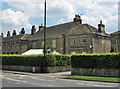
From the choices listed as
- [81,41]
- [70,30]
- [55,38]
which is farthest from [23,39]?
[81,41]

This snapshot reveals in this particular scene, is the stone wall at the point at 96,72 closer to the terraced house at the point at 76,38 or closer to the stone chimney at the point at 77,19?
the terraced house at the point at 76,38

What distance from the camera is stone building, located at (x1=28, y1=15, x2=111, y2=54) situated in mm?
34250

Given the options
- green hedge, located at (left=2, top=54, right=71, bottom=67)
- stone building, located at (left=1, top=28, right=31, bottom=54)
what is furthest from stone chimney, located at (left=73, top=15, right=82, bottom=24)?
stone building, located at (left=1, top=28, right=31, bottom=54)

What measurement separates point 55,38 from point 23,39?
521 inches

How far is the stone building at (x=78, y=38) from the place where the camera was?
34250 millimetres

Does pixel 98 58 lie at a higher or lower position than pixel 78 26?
lower

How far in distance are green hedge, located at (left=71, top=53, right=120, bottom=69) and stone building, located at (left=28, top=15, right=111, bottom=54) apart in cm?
1308

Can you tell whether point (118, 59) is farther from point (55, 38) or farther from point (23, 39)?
point (23, 39)

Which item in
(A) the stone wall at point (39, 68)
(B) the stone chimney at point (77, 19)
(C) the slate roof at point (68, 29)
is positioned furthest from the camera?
(B) the stone chimney at point (77, 19)

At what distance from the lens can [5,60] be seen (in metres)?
32.2

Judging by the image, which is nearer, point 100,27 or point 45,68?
point 45,68

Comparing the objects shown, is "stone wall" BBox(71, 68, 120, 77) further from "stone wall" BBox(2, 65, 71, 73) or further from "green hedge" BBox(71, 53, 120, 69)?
"stone wall" BBox(2, 65, 71, 73)

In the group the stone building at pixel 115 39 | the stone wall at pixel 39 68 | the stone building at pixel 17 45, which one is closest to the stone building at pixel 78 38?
the stone building at pixel 115 39

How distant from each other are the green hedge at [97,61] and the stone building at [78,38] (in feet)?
42.9
